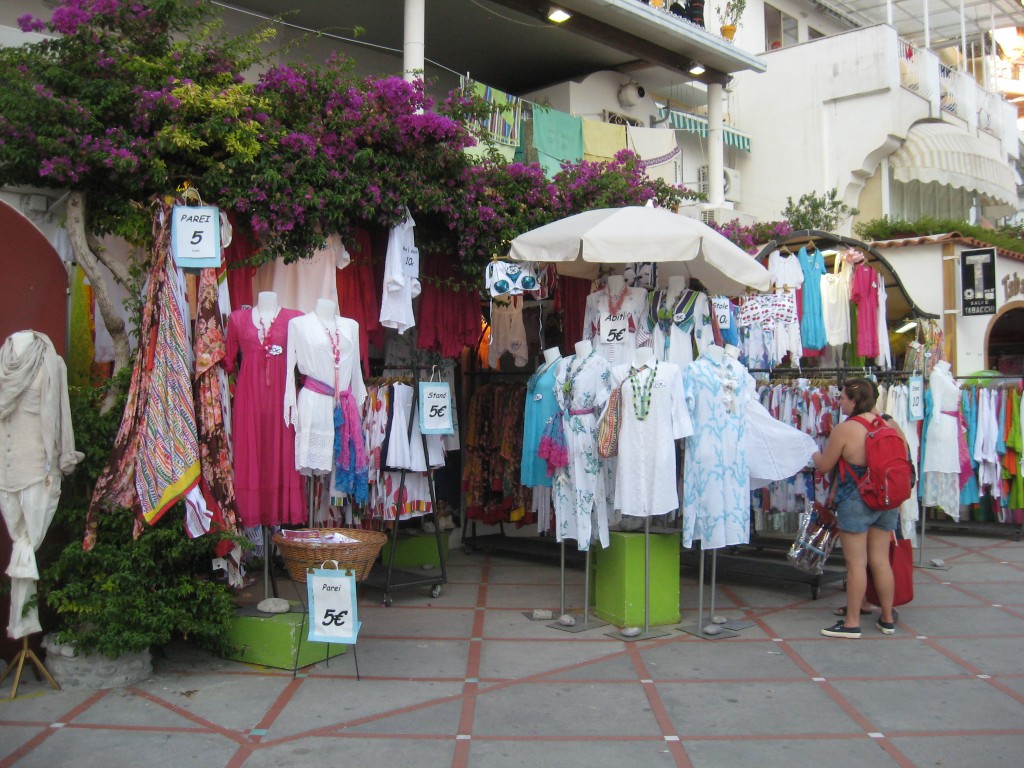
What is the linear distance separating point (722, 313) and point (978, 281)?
27.0 feet

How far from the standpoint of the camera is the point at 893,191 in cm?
1816

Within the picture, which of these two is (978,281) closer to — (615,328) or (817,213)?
(817,213)

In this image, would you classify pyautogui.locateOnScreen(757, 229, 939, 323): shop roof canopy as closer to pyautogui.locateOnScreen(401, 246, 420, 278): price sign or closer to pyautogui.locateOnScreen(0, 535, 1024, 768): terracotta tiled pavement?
pyautogui.locateOnScreen(401, 246, 420, 278): price sign

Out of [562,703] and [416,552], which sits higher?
[416,552]

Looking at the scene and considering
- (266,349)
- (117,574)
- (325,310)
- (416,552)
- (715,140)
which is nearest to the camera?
(117,574)

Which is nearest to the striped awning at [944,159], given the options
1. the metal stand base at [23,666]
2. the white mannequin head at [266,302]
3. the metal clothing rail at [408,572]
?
the metal clothing rail at [408,572]

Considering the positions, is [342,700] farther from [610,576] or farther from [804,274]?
[804,274]

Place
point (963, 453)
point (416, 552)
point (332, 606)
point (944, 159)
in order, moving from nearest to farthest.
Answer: point (332, 606)
point (416, 552)
point (963, 453)
point (944, 159)

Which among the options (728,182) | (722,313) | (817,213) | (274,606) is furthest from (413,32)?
(728,182)

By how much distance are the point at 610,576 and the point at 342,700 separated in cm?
223

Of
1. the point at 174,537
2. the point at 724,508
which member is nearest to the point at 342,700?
the point at 174,537

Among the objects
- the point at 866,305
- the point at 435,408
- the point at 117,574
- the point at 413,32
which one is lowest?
the point at 117,574

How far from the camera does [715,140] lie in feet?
47.3

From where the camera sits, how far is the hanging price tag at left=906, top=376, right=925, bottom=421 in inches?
322
